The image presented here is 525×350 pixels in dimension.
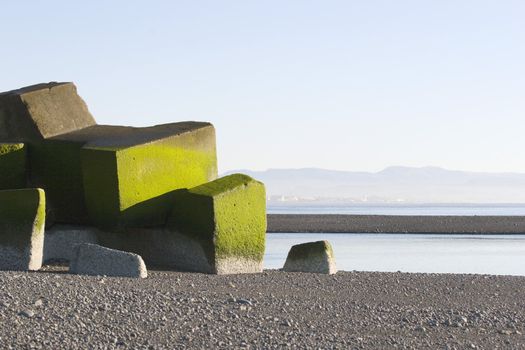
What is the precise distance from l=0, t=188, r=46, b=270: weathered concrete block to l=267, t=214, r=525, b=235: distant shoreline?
106 ft

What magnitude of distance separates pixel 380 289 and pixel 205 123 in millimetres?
5198

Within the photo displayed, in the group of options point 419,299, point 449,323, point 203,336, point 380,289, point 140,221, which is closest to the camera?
point 203,336

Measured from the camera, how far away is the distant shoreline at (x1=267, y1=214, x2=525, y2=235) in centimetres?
4903

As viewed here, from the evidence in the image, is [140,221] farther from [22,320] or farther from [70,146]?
[22,320]

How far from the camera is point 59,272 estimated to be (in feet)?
53.2

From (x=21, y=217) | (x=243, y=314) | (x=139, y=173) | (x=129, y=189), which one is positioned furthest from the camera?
(x=139, y=173)

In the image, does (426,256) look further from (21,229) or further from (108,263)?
(21,229)

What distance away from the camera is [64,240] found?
17.7 m

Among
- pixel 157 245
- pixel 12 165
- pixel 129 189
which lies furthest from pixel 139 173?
pixel 12 165

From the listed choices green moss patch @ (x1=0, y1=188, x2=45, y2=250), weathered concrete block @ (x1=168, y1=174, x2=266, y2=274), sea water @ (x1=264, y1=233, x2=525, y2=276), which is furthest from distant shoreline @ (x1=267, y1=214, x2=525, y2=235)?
green moss patch @ (x1=0, y1=188, x2=45, y2=250)

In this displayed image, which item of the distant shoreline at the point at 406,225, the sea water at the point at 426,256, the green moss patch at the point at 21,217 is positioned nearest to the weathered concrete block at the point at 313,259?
the sea water at the point at 426,256

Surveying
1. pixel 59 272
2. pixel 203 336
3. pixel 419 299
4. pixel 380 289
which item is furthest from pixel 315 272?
pixel 203 336

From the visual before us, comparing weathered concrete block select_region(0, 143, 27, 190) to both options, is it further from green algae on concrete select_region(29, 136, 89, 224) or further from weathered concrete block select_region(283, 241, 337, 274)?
weathered concrete block select_region(283, 241, 337, 274)

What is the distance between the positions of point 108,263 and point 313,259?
14.2 ft
